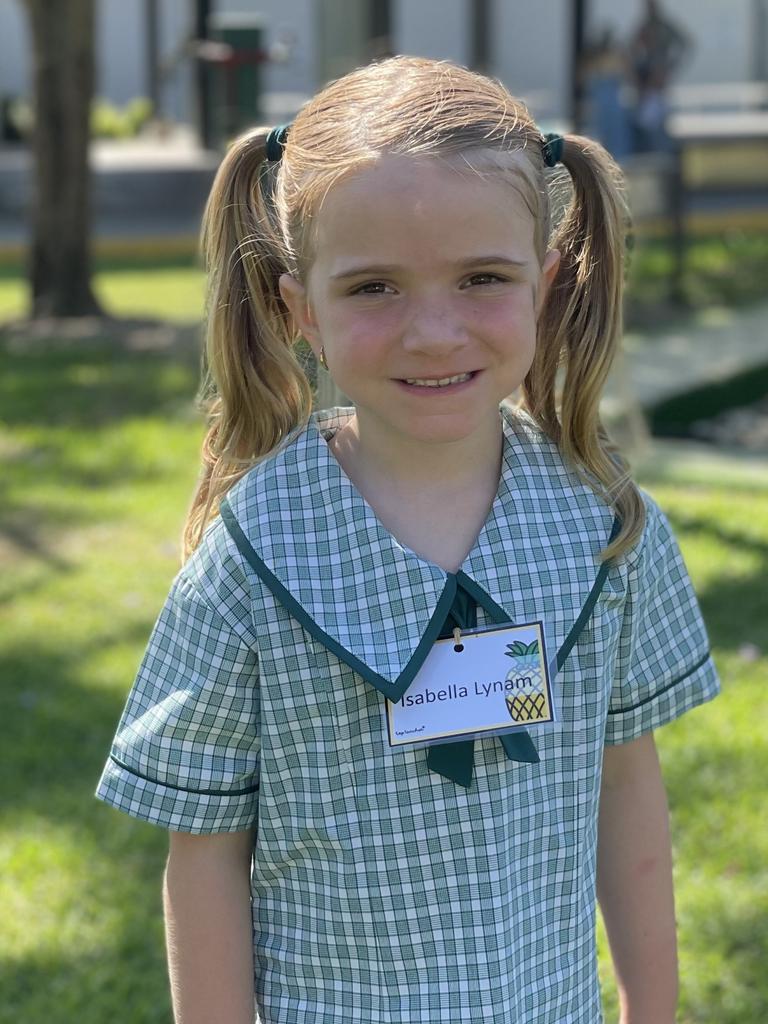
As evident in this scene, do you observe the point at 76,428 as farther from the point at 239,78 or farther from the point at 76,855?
the point at 239,78

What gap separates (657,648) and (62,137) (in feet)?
25.3

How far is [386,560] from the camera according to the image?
1.42 metres

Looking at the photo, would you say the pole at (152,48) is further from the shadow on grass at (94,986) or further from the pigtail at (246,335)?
the pigtail at (246,335)

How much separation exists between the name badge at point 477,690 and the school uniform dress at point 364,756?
0.02 metres

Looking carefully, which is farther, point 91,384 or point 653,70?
point 653,70

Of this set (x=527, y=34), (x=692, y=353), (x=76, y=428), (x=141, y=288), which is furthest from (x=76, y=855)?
(x=527, y=34)

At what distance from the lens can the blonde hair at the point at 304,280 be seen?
4.89 feet

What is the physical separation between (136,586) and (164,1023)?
7.03 feet

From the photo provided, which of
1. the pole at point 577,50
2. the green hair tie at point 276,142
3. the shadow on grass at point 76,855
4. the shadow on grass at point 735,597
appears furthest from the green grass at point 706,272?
the green hair tie at point 276,142

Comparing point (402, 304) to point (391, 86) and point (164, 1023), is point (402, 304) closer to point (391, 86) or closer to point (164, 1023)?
point (391, 86)

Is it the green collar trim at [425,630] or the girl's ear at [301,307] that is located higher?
the girl's ear at [301,307]

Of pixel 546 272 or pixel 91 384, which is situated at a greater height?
pixel 546 272

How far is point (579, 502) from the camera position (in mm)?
1534

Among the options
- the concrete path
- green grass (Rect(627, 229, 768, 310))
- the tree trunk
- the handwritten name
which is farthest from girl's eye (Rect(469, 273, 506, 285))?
green grass (Rect(627, 229, 768, 310))
